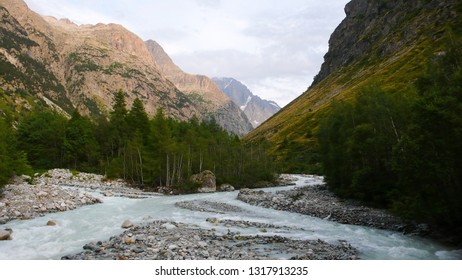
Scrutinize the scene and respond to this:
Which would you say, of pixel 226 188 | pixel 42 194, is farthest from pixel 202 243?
pixel 226 188

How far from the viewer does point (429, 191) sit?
24.1 meters

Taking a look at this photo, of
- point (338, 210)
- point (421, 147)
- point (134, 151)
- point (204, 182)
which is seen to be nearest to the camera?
point (421, 147)

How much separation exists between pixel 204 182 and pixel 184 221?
37060mm

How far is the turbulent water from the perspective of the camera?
21.1 metres

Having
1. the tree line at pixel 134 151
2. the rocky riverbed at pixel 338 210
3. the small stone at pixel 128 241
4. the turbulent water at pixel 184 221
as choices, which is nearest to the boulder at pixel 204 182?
the tree line at pixel 134 151

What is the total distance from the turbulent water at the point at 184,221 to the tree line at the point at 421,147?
3.09 meters

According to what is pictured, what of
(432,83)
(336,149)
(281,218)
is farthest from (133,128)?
(432,83)

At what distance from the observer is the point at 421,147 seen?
23.6m

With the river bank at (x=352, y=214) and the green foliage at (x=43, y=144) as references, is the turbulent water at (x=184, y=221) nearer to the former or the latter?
the river bank at (x=352, y=214)

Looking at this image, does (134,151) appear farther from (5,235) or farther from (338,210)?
(5,235)

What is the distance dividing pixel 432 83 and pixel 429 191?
10.9 m

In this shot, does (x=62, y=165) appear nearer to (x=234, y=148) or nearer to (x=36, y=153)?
(x=36, y=153)

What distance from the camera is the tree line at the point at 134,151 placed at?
2781 inches

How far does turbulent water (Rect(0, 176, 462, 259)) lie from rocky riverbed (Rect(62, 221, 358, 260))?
1862 mm
